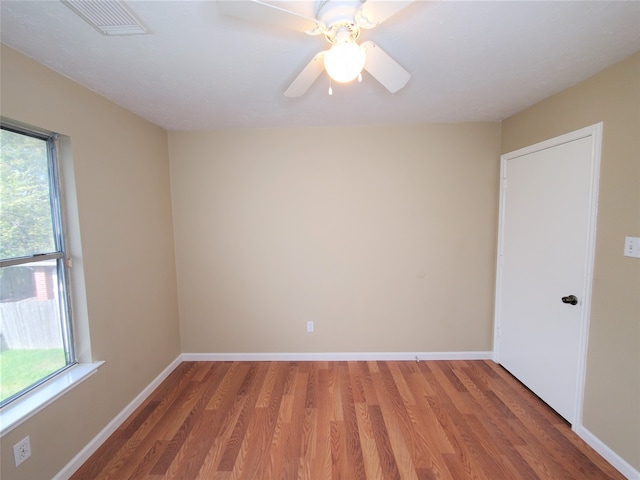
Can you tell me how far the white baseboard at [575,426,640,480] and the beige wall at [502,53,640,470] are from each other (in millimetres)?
30

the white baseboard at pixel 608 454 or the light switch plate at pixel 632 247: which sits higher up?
the light switch plate at pixel 632 247

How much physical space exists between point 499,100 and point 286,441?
9.46 feet

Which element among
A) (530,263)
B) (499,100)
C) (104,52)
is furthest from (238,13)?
(530,263)

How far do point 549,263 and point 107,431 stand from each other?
3398 millimetres

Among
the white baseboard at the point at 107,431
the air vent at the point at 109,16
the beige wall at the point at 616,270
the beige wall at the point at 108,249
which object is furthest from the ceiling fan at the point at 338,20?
the white baseboard at the point at 107,431

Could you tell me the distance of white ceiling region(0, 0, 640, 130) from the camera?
3.69ft

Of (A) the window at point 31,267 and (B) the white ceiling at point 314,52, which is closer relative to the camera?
(B) the white ceiling at point 314,52

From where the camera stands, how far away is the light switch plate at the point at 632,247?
4.69ft

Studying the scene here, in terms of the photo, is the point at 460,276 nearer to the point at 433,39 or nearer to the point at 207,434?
the point at 433,39

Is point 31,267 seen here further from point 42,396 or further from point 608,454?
point 608,454

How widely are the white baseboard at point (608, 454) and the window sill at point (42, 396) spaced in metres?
3.20

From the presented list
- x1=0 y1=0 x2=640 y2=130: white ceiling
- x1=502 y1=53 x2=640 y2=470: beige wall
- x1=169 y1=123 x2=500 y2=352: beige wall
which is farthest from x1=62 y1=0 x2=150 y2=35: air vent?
x1=502 y1=53 x2=640 y2=470: beige wall

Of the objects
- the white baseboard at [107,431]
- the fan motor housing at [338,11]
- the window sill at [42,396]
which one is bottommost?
the white baseboard at [107,431]

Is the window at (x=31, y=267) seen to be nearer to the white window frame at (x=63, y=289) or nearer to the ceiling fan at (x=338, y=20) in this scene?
the white window frame at (x=63, y=289)
